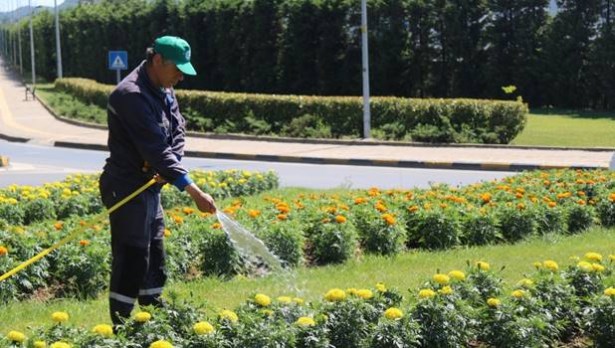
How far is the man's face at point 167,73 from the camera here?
4.66 metres

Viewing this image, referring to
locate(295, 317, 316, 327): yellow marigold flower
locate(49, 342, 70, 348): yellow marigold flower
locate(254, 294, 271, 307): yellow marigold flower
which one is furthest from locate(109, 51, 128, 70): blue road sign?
locate(49, 342, 70, 348): yellow marigold flower

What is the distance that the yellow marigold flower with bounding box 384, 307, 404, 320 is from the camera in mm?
4141

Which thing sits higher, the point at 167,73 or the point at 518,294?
the point at 167,73

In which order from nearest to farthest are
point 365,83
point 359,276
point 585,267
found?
point 585,267 → point 359,276 → point 365,83

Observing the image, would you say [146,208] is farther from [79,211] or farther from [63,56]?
[63,56]

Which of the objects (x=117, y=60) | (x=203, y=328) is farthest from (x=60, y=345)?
(x=117, y=60)

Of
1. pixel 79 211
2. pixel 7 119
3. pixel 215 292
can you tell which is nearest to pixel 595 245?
Answer: pixel 215 292

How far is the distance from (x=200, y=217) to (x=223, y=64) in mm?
32192

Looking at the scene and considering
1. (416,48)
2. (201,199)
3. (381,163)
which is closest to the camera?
(201,199)

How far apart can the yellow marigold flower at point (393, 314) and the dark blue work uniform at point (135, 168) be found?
1162mm

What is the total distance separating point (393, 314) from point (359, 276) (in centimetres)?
247

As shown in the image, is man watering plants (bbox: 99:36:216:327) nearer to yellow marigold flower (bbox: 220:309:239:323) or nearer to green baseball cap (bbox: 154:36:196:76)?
green baseball cap (bbox: 154:36:196:76)

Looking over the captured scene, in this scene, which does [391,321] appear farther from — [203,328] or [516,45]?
[516,45]

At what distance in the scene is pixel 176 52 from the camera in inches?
180
